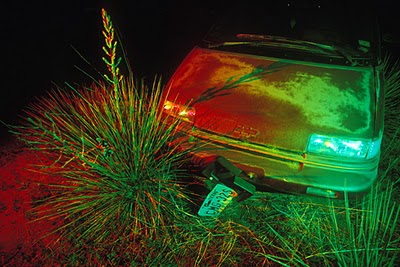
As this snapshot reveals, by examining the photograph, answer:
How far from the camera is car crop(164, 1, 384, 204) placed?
7.20 ft

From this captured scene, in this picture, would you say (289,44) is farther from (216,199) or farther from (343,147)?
(216,199)

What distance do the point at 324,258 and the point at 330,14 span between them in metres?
2.55

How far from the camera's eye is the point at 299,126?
224cm

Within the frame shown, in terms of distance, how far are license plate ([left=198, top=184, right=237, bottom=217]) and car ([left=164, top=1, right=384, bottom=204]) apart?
0.03 meters

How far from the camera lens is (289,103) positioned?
2.40 m

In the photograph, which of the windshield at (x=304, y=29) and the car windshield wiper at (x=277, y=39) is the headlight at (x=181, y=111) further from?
the car windshield wiper at (x=277, y=39)

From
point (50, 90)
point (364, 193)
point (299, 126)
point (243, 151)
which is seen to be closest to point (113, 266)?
point (243, 151)

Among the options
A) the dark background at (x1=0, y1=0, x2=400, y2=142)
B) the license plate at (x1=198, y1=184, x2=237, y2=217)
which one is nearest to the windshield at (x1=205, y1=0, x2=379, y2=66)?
the dark background at (x1=0, y1=0, x2=400, y2=142)

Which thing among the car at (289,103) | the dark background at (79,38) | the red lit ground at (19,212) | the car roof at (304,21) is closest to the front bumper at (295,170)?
the car at (289,103)

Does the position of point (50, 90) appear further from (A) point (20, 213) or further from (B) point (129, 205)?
(B) point (129, 205)

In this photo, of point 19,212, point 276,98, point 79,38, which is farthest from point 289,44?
point 79,38

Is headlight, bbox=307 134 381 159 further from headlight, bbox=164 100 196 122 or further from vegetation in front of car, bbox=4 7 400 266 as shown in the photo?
headlight, bbox=164 100 196 122

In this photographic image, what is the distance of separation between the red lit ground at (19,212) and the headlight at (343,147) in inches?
87.9

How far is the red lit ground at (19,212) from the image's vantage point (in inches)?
89.2
